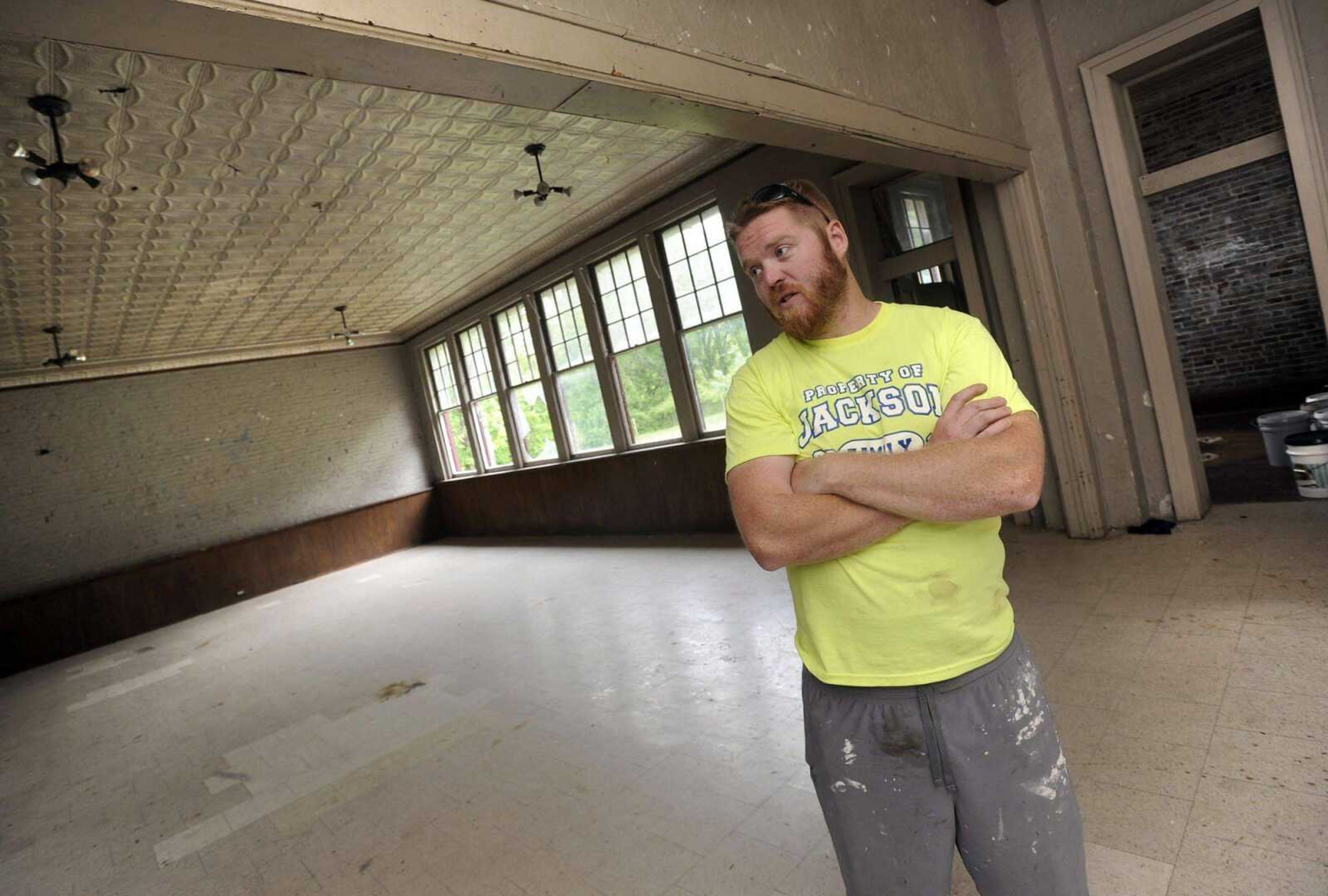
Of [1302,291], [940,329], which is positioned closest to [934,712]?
[940,329]

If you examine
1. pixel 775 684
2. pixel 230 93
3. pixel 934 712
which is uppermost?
pixel 230 93

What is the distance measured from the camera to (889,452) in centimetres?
108

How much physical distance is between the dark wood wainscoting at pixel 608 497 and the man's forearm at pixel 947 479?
512 cm

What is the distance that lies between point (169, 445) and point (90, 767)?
6302 millimetres

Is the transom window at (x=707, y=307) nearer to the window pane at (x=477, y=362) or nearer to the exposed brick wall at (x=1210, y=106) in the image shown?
the window pane at (x=477, y=362)

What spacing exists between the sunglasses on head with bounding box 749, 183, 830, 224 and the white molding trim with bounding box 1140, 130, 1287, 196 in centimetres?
337

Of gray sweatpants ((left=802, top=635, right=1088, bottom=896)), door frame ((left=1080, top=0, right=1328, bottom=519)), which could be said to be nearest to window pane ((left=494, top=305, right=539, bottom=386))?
door frame ((left=1080, top=0, right=1328, bottom=519))

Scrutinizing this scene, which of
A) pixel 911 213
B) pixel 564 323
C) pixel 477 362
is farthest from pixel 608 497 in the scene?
pixel 911 213

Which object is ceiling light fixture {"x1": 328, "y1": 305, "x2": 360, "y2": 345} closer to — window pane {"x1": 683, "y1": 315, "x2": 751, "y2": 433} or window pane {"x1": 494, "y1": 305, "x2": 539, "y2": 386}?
window pane {"x1": 494, "y1": 305, "x2": 539, "y2": 386}

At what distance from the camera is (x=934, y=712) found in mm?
1014

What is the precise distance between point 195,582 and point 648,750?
869 cm

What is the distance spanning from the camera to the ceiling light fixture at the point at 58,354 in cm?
677

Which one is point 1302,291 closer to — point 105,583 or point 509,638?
point 509,638

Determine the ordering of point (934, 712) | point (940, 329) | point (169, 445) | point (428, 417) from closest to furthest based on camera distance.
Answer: point (934, 712)
point (940, 329)
point (169, 445)
point (428, 417)
